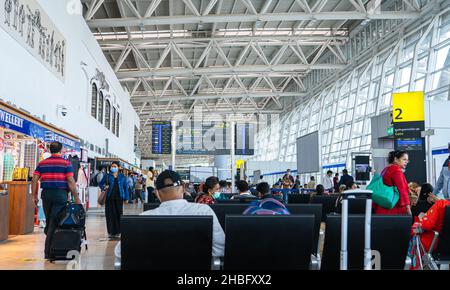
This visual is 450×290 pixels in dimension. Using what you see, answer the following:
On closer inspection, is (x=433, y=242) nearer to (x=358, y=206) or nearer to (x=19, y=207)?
(x=358, y=206)

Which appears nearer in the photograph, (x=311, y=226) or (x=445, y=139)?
(x=311, y=226)

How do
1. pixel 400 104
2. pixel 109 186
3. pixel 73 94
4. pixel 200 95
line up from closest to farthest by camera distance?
pixel 109 186, pixel 400 104, pixel 73 94, pixel 200 95

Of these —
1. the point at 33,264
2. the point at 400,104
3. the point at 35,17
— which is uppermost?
the point at 35,17

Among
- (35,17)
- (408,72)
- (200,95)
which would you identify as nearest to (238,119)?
(200,95)

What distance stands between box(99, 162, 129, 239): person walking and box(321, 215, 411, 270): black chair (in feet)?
19.4

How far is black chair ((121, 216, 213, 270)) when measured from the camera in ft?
7.72

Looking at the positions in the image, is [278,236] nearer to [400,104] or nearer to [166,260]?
[166,260]

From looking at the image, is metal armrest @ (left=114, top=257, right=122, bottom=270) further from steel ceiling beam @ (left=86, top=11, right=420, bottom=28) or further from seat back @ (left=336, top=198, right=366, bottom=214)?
steel ceiling beam @ (left=86, top=11, right=420, bottom=28)

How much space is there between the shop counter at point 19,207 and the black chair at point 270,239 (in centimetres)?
753

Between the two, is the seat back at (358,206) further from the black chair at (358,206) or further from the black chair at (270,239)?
the black chair at (270,239)

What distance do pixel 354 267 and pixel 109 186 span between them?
239 inches

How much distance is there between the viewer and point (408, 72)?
18672mm

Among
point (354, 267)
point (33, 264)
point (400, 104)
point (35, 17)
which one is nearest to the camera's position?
point (354, 267)

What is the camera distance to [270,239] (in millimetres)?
2404
